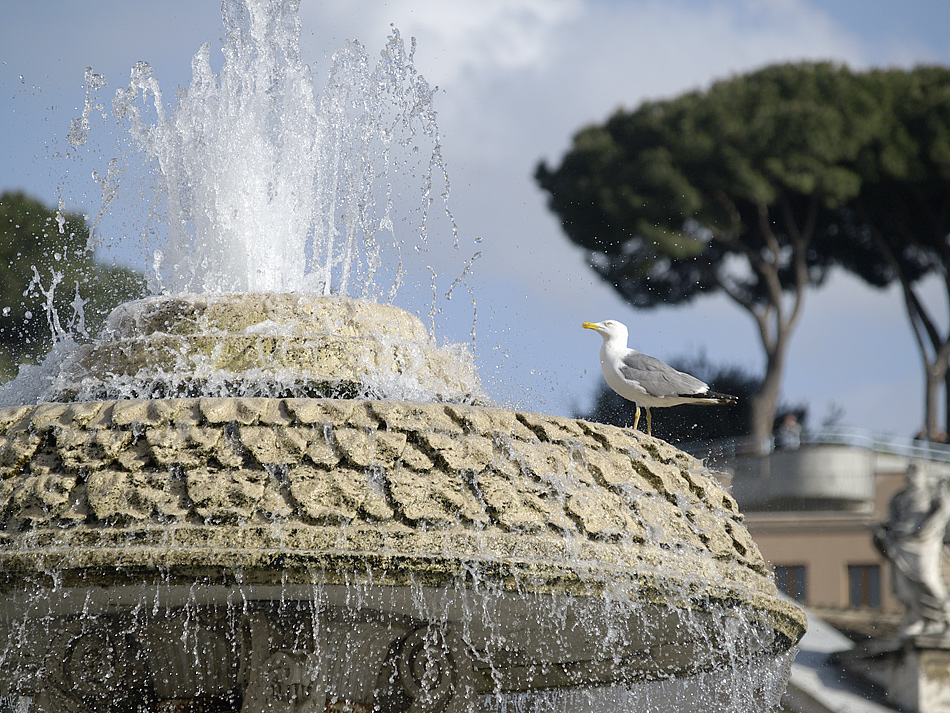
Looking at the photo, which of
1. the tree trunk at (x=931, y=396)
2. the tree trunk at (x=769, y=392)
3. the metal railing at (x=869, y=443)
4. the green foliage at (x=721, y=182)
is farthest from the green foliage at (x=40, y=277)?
the tree trunk at (x=931, y=396)

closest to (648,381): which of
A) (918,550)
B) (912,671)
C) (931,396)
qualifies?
(912,671)

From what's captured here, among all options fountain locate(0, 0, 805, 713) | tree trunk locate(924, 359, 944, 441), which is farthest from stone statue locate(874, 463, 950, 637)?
tree trunk locate(924, 359, 944, 441)

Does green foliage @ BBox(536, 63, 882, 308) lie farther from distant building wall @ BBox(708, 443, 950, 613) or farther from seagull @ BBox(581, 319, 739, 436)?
seagull @ BBox(581, 319, 739, 436)

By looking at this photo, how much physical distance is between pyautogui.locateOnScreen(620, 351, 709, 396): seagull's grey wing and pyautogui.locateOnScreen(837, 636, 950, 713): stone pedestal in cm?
972

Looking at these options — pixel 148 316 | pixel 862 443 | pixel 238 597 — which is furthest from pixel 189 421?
pixel 862 443

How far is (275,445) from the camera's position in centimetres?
209

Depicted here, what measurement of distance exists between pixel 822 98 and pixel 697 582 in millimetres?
24879

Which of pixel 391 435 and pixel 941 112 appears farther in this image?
pixel 941 112

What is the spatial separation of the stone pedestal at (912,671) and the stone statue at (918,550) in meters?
0.17

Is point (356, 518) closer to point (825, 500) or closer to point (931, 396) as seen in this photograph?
point (825, 500)

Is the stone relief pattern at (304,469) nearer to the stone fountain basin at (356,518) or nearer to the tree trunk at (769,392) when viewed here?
the stone fountain basin at (356,518)

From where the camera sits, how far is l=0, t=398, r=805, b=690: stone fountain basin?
1.98 m

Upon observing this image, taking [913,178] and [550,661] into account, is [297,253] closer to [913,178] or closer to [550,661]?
[550,661]

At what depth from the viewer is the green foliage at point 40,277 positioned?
1601cm
